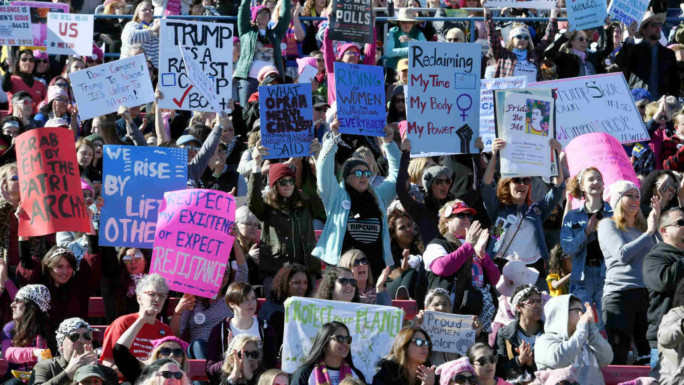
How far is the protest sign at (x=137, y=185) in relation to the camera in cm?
1108

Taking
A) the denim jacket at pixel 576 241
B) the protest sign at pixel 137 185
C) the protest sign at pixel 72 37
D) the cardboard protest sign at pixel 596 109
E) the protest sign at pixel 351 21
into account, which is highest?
the protest sign at pixel 351 21

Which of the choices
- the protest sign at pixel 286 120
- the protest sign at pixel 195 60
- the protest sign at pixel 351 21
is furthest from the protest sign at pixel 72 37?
the protest sign at pixel 286 120

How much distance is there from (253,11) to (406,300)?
6.72m

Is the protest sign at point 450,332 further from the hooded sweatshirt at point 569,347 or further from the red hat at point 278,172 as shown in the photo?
the red hat at point 278,172

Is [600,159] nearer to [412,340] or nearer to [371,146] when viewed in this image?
[371,146]

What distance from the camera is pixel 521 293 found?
34.1 ft

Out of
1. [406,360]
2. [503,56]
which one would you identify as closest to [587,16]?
[503,56]

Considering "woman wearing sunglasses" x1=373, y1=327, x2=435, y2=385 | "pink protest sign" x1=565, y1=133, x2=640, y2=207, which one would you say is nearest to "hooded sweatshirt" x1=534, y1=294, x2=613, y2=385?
"woman wearing sunglasses" x1=373, y1=327, x2=435, y2=385

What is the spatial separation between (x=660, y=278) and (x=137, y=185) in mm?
3837

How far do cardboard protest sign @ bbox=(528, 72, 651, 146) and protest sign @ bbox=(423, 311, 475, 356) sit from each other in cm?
406

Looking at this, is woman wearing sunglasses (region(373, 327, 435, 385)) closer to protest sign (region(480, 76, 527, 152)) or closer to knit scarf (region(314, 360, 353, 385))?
knit scarf (region(314, 360, 353, 385))

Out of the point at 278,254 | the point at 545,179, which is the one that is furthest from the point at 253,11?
the point at 278,254

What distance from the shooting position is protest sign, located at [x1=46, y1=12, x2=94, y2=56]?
1678 cm

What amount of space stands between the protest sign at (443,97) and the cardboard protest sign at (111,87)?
2416 millimetres
